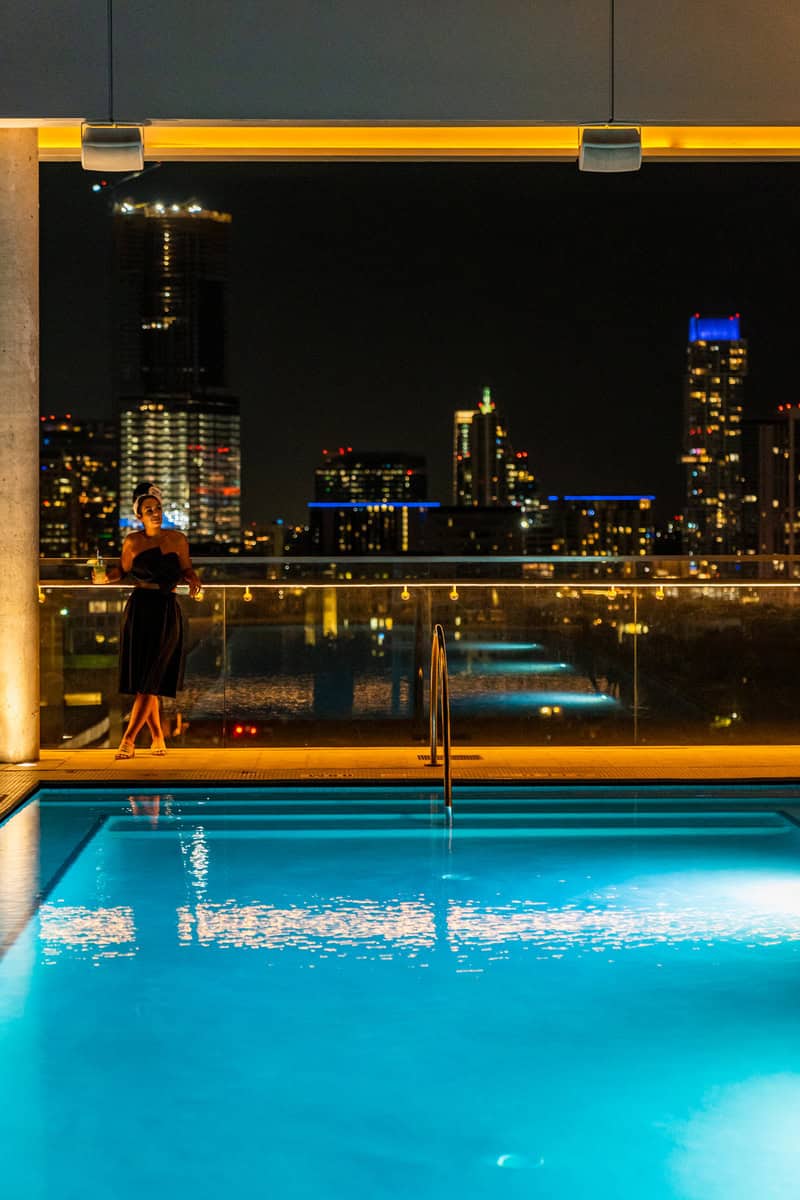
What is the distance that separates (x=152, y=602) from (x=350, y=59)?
312 centimetres

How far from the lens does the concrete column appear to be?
7.78 meters

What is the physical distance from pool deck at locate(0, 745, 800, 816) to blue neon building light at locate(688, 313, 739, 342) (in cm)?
1159

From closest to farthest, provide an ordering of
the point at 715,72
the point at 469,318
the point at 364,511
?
the point at 715,72, the point at 364,511, the point at 469,318

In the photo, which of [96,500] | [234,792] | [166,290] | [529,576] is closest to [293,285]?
[166,290]

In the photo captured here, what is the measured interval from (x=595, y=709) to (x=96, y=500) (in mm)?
4413

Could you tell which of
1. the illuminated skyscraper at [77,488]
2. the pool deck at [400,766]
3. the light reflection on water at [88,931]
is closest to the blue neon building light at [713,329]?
the illuminated skyscraper at [77,488]

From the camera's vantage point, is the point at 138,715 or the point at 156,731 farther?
the point at 156,731

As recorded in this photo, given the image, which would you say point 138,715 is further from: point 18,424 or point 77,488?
point 77,488

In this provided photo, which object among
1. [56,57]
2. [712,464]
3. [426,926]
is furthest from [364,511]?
[426,926]

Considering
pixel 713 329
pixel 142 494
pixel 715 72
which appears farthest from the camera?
pixel 713 329

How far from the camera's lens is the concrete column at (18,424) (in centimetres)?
778

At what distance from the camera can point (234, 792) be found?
7.36 metres

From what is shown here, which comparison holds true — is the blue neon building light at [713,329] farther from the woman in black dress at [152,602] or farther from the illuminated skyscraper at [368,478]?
the woman in black dress at [152,602]

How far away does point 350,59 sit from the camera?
24.9 feet
